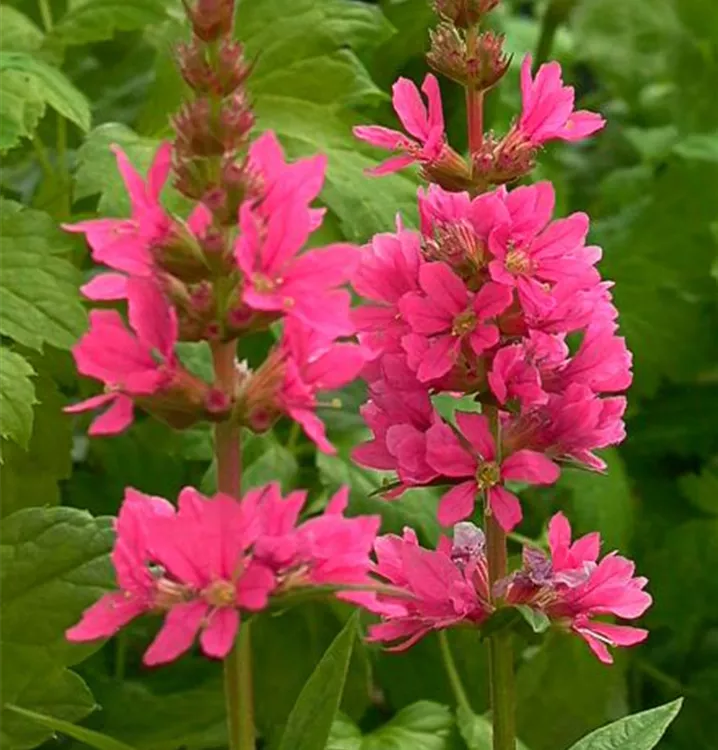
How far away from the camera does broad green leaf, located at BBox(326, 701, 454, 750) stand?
76 centimetres

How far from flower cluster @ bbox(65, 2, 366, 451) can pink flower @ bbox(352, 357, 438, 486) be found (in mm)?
102

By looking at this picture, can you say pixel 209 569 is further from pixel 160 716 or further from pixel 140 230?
pixel 160 716

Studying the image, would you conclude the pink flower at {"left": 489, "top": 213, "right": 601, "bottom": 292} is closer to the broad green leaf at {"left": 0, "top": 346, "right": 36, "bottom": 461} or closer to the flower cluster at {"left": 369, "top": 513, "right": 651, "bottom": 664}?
the flower cluster at {"left": 369, "top": 513, "right": 651, "bottom": 664}

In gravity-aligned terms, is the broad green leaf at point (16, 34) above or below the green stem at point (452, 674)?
above

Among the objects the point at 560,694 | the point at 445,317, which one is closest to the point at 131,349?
the point at 445,317

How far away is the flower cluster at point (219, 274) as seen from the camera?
0.42 m

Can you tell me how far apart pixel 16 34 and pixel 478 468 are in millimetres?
532

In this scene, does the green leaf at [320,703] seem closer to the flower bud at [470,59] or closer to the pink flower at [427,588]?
the pink flower at [427,588]

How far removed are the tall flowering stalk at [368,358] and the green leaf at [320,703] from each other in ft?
0.08

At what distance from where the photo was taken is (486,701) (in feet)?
3.04

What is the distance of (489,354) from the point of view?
534mm

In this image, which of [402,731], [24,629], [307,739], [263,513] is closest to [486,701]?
[402,731]

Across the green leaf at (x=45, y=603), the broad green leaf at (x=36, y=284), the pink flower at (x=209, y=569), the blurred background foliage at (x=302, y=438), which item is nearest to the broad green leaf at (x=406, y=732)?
the blurred background foliage at (x=302, y=438)

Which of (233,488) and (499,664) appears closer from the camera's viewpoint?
(233,488)
